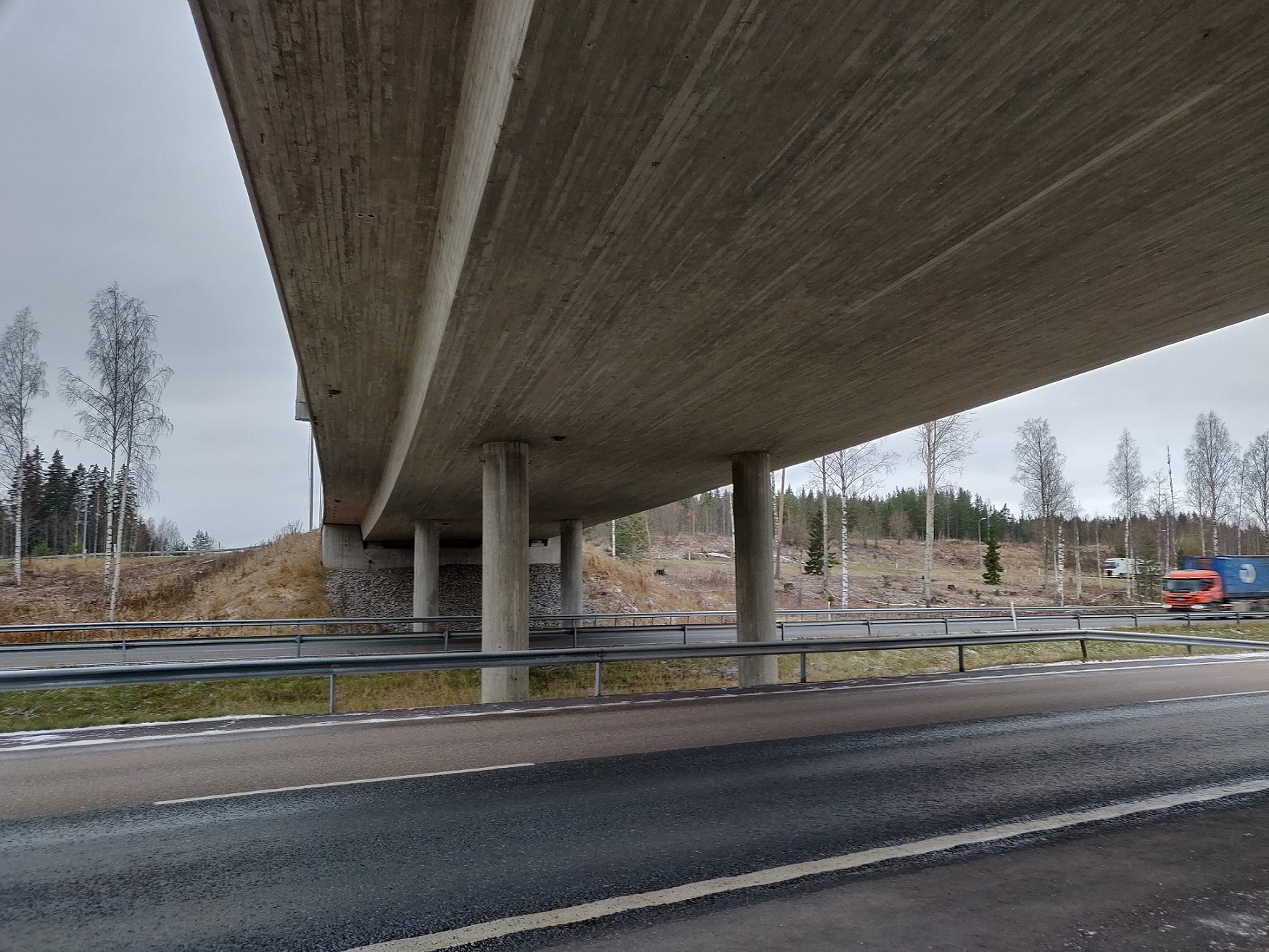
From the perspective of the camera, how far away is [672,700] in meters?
11.5

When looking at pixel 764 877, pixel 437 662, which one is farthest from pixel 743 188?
pixel 437 662

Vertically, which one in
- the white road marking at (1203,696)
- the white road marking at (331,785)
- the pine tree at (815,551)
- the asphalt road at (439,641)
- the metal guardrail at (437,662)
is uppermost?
the pine tree at (815,551)

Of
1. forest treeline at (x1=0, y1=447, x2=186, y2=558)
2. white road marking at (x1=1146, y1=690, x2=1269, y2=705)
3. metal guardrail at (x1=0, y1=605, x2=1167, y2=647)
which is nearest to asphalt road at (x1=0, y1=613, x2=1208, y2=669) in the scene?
metal guardrail at (x1=0, y1=605, x2=1167, y2=647)

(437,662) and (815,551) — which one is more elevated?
(815,551)

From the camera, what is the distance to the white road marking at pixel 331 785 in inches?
228

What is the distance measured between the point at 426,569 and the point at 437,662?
22652 millimetres

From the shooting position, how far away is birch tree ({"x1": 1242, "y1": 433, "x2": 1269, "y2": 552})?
49156mm

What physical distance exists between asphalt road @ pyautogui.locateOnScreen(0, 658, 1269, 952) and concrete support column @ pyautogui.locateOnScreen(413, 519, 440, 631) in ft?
77.7

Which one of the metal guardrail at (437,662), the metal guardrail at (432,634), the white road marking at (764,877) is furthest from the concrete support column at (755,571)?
the white road marking at (764,877)

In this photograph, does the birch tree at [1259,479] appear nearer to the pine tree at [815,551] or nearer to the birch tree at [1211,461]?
the birch tree at [1211,461]

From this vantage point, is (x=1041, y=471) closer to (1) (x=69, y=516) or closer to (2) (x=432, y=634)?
(2) (x=432, y=634)

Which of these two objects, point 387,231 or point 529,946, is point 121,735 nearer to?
point 387,231

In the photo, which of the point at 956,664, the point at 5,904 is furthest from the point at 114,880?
the point at 956,664

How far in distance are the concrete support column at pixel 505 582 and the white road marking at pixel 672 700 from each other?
5.03 metres
